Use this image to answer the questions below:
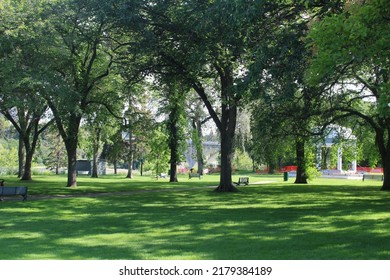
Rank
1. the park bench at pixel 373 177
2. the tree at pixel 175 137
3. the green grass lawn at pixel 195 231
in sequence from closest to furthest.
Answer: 1. the green grass lawn at pixel 195 231
2. the tree at pixel 175 137
3. the park bench at pixel 373 177

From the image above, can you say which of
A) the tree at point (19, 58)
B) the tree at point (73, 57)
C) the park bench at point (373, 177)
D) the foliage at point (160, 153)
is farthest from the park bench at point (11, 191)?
the park bench at point (373, 177)

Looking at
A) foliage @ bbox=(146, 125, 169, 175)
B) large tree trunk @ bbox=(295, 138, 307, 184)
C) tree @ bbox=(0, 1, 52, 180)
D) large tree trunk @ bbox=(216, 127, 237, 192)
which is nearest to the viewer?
tree @ bbox=(0, 1, 52, 180)

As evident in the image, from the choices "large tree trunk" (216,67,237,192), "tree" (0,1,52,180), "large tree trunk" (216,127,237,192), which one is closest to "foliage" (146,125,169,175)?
"large tree trunk" (216,67,237,192)

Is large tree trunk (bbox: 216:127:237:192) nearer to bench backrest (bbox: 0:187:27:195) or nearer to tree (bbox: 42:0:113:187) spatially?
tree (bbox: 42:0:113:187)

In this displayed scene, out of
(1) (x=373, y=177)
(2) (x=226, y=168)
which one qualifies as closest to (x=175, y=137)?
(2) (x=226, y=168)

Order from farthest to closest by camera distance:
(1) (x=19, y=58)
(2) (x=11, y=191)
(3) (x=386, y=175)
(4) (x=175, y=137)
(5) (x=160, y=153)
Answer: (5) (x=160, y=153) < (4) (x=175, y=137) < (3) (x=386, y=175) < (1) (x=19, y=58) < (2) (x=11, y=191)

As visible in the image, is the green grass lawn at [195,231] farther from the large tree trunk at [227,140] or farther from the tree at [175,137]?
the tree at [175,137]

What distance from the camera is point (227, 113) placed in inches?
1180

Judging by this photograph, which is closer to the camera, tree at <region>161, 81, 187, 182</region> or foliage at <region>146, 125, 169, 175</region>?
tree at <region>161, 81, 187, 182</region>

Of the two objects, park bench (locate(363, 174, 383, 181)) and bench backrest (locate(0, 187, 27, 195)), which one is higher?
park bench (locate(363, 174, 383, 181))

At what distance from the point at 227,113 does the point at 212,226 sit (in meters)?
17.4

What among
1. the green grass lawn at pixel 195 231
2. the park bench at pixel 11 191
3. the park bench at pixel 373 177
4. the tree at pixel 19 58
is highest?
the tree at pixel 19 58

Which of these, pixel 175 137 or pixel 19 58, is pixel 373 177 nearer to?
pixel 175 137

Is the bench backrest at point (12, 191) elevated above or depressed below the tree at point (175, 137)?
below
